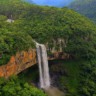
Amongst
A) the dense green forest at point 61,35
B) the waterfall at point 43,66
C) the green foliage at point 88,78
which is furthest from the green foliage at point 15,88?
the green foliage at point 88,78

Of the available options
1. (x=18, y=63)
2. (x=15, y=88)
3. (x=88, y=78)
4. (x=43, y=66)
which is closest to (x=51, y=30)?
(x=43, y=66)

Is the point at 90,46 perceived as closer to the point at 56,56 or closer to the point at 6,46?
the point at 56,56

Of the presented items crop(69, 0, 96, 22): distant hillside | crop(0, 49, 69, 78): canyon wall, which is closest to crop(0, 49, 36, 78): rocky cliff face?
crop(0, 49, 69, 78): canyon wall

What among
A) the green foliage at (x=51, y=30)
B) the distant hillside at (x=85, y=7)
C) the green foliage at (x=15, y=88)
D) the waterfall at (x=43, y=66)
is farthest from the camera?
the distant hillside at (x=85, y=7)

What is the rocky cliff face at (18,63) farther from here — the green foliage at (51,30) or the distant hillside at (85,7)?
the distant hillside at (85,7)

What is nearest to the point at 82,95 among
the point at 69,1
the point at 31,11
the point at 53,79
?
the point at 53,79

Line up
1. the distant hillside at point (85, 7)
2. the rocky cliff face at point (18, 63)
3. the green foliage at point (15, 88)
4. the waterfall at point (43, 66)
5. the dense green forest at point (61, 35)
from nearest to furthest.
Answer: the green foliage at point (15, 88) < the rocky cliff face at point (18, 63) < the dense green forest at point (61, 35) < the waterfall at point (43, 66) < the distant hillside at point (85, 7)

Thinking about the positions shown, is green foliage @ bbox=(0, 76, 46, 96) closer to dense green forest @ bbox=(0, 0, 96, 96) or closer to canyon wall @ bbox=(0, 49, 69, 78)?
dense green forest @ bbox=(0, 0, 96, 96)
